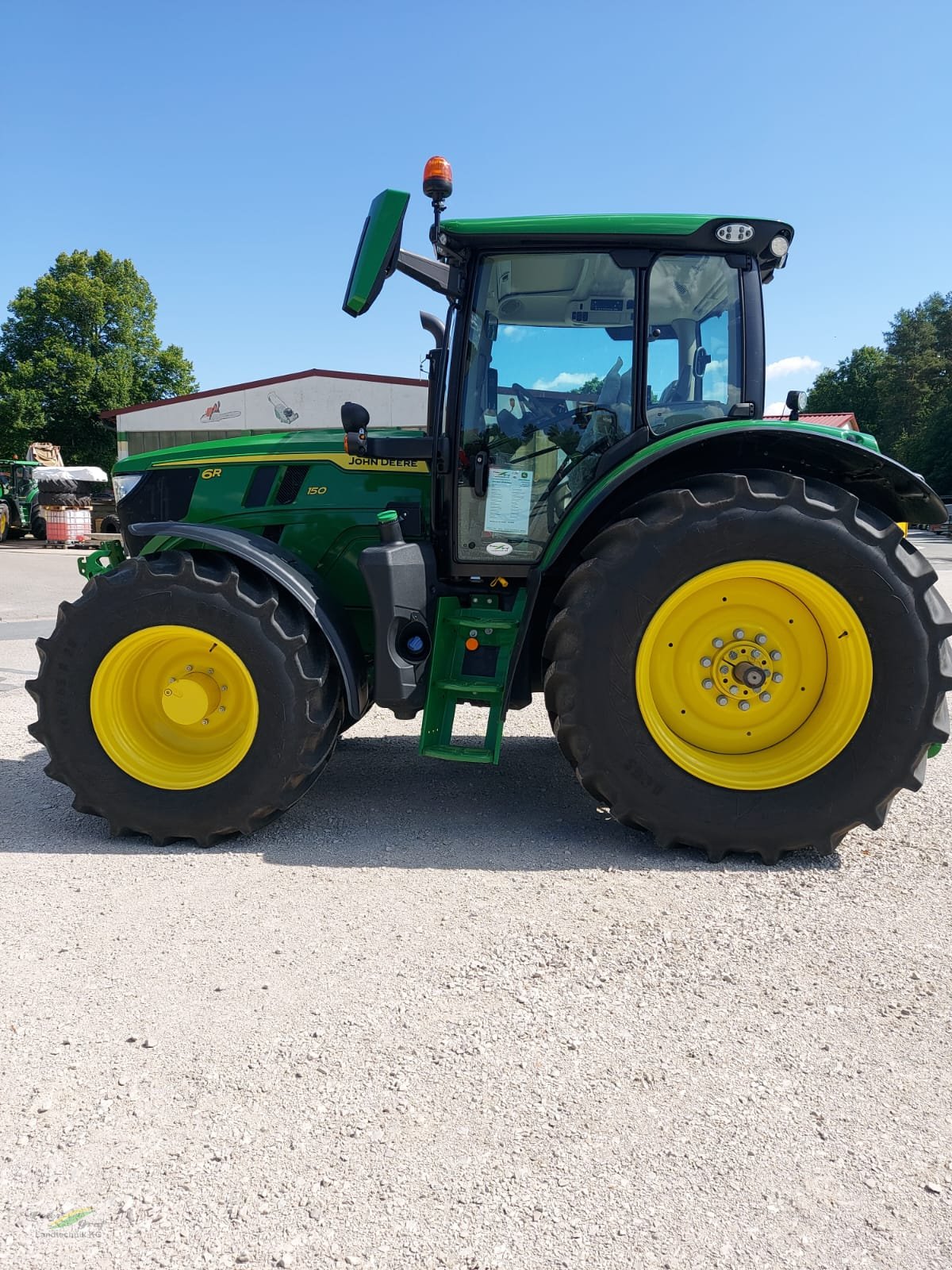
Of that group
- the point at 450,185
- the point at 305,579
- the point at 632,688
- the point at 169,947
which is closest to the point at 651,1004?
the point at 632,688

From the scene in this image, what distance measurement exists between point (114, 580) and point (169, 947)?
1.57 m

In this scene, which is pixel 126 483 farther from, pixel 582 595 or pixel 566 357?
pixel 582 595

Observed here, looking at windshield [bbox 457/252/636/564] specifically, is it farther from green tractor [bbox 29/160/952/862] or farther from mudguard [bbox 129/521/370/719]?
mudguard [bbox 129/521/370/719]

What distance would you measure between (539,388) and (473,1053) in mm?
2640

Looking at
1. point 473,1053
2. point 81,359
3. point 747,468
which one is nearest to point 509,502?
point 747,468

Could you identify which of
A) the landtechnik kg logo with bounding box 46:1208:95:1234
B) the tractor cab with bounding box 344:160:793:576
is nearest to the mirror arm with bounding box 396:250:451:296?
the tractor cab with bounding box 344:160:793:576

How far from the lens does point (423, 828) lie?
11.9 feet

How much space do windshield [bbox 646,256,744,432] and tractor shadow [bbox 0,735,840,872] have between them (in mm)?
1787

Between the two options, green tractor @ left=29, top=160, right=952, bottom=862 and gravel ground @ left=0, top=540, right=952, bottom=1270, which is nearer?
gravel ground @ left=0, top=540, right=952, bottom=1270

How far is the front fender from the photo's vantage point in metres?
3.31

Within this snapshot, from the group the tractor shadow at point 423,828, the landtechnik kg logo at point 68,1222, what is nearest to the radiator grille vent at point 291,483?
the tractor shadow at point 423,828

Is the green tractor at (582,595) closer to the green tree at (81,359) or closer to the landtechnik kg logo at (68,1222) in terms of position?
the landtechnik kg logo at (68,1222)

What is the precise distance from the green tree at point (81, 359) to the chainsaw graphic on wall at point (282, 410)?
496 inches

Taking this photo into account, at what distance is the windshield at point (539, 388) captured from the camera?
360 centimetres
